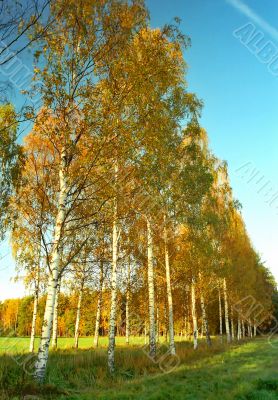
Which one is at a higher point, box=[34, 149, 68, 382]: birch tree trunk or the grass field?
box=[34, 149, 68, 382]: birch tree trunk

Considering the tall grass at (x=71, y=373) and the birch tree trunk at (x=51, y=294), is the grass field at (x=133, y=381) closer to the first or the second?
the tall grass at (x=71, y=373)

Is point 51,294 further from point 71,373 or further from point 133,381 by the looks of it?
point 133,381

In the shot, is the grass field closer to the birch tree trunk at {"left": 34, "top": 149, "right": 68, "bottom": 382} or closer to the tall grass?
the tall grass

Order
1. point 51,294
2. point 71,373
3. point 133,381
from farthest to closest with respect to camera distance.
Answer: point 71,373, point 133,381, point 51,294

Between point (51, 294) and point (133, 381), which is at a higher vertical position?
point (51, 294)

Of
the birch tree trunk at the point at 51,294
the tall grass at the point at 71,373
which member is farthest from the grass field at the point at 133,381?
the birch tree trunk at the point at 51,294

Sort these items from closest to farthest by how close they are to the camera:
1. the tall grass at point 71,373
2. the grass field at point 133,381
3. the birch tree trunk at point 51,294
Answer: the grass field at point 133,381 → the tall grass at point 71,373 → the birch tree trunk at point 51,294

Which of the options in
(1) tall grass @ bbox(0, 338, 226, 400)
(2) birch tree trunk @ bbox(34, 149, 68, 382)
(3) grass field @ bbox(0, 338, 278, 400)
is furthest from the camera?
(2) birch tree trunk @ bbox(34, 149, 68, 382)

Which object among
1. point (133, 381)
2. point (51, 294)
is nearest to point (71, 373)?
point (133, 381)

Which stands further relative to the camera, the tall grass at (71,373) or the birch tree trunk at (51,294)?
the birch tree trunk at (51,294)

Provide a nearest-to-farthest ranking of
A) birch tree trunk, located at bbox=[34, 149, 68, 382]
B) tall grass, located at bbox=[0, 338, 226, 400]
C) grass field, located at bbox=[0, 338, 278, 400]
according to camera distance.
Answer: grass field, located at bbox=[0, 338, 278, 400]
tall grass, located at bbox=[0, 338, 226, 400]
birch tree trunk, located at bbox=[34, 149, 68, 382]

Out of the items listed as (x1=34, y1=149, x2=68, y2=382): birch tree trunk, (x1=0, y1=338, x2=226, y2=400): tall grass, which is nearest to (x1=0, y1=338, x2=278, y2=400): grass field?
(x1=0, y1=338, x2=226, y2=400): tall grass

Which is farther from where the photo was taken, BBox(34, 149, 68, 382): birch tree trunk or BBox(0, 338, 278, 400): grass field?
BBox(34, 149, 68, 382): birch tree trunk

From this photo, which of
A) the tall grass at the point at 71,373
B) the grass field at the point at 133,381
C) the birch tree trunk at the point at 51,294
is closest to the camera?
the grass field at the point at 133,381
